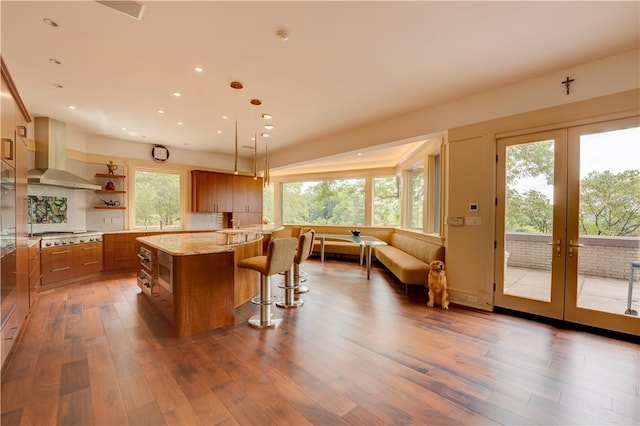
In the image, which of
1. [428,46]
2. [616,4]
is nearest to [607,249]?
[616,4]

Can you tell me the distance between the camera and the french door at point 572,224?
8.90 ft

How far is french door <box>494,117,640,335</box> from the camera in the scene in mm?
2713

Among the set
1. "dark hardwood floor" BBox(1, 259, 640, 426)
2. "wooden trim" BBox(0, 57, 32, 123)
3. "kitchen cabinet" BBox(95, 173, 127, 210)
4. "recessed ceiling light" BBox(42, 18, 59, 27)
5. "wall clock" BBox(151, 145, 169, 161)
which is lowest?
"dark hardwood floor" BBox(1, 259, 640, 426)

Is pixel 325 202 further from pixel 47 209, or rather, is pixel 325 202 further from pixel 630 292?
pixel 630 292

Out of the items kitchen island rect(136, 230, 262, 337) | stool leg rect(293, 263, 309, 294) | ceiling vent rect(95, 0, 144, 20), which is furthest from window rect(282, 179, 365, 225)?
ceiling vent rect(95, 0, 144, 20)

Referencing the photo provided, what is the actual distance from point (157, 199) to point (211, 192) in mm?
1219

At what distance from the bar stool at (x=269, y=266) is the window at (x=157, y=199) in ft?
14.3

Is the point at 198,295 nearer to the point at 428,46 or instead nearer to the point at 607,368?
the point at 428,46

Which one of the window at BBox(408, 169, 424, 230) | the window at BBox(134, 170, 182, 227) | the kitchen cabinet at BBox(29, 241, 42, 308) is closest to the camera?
the kitchen cabinet at BBox(29, 241, 42, 308)

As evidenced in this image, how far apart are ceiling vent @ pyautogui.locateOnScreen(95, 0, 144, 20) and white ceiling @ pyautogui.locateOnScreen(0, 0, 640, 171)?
0.27 feet

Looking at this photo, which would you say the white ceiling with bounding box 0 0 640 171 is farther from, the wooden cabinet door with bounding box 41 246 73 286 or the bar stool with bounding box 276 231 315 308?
the wooden cabinet door with bounding box 41 246 73 286

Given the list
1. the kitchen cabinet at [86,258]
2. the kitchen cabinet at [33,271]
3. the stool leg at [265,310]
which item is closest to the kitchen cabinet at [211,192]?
the kitchen cabinet at [86,258]

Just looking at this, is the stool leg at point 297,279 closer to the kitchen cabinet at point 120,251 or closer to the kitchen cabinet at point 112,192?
the kitchen cabinet at point 120,251

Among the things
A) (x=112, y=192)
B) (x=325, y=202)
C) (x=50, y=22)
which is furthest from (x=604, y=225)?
(x=112, y=192)
